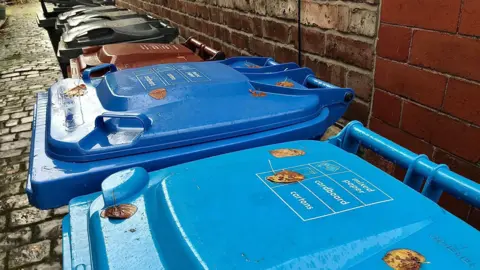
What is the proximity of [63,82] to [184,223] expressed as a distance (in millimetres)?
1329

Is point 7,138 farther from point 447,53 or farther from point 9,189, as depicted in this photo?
point 447,53

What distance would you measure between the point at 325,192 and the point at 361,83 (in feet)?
4.10

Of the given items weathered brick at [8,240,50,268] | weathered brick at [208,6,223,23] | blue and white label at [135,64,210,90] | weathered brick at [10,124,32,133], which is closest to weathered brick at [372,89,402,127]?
blue and white label at [135,64,210,90]

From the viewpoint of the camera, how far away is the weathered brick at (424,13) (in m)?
1.46

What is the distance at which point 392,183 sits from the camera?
100 centimetres

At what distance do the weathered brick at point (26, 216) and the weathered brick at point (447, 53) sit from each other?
8.83 ft

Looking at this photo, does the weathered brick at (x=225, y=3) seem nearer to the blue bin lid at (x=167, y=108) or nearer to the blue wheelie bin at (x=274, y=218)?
the blue bin lid at (x=167, y=108)

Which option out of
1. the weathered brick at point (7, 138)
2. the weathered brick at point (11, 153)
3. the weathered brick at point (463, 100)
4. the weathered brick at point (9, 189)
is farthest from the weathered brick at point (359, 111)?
the weathered brick at point (7, 138)

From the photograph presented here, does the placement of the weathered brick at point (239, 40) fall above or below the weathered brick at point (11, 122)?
above

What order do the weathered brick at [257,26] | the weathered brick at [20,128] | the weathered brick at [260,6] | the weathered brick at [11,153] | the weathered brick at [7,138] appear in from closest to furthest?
the weathered brick at [260,6] < the weathered brick at [257,26] < the weathered brick at [11,153] < the weathered brick at [7,138] < the weathered brick at [20,128]

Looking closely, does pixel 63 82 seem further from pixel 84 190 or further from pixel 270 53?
pixel 270 53

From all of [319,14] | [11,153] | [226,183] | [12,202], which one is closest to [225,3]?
[319,14]

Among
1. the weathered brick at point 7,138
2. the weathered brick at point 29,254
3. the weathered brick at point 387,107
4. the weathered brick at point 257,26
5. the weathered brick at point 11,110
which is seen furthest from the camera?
the weathered brick at point 11,110

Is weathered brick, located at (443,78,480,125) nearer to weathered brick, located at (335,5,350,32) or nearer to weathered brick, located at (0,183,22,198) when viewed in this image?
weathered brick, located at (335,5,350,32)
